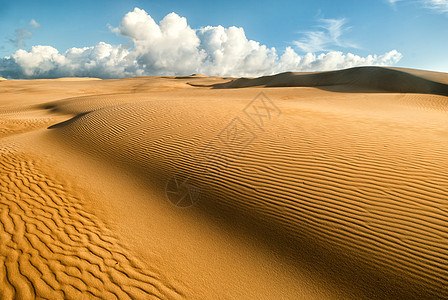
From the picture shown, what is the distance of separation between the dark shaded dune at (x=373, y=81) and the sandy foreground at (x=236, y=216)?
22.8 metres

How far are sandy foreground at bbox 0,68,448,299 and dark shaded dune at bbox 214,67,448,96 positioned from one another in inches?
896

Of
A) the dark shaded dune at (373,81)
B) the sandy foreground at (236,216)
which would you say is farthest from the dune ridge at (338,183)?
the dark shaded dune at (373,81)

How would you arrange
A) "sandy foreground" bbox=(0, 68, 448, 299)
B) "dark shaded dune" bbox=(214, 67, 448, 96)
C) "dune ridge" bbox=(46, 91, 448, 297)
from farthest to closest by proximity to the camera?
1. "dark shaded dune" bbox=(214, 67, 448, 96)
2. "dune ridge" bbox=(46, 91, 448, 297)
3. "sandy foreground" bbox=(0, 68, 448, 299)

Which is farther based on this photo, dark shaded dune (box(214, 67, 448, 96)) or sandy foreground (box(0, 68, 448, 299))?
dark shaded dune (box(214, 67, 448, 96))

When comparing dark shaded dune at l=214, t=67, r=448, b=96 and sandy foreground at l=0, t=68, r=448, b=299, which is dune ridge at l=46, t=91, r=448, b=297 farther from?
dark shaded dune at l=214, t=67, r=448, b=96

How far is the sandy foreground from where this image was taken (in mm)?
2945

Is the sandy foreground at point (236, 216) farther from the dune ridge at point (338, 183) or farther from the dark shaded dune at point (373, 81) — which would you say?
the dark shaded dune at point (373, 81)

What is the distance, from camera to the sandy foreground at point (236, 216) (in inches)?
116

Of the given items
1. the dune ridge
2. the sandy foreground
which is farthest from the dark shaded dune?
the sandy foreground

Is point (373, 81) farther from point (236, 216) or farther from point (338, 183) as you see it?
point (236, 216)

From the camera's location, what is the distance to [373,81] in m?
28.1

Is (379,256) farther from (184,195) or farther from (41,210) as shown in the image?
(41,210)

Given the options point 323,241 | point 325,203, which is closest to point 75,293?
point 323,241

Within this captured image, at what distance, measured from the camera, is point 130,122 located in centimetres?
904
